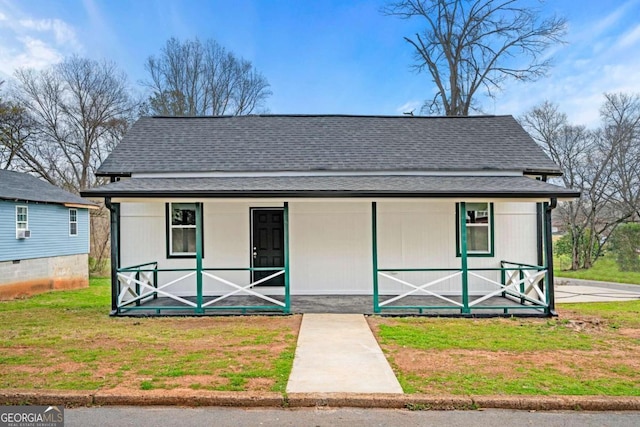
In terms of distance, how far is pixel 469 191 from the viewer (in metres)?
7.48

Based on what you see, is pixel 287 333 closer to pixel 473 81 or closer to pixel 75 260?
pixel 75 260

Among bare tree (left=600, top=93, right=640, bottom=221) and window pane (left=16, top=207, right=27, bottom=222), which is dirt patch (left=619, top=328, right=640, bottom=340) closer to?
bare tree (left=600, top=93, right=640, bottom=221)

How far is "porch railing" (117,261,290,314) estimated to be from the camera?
7688 mm

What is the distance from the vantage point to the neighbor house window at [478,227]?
9312 millimetres

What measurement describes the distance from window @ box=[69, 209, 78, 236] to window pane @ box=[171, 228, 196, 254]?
9844mm

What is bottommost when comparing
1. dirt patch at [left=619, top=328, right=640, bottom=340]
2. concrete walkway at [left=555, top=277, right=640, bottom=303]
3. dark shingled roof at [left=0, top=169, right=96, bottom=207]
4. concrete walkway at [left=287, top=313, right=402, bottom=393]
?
concrete walkway at [left=555, top=277, right=640, bottom=303]

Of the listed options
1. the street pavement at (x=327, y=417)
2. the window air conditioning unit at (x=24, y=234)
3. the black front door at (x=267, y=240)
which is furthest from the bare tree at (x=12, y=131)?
the street pavement at (x=327, y=417)

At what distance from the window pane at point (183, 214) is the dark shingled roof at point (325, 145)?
90cm

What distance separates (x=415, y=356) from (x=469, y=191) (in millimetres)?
3639

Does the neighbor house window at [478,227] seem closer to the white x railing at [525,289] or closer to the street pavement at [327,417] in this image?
the white x railing at [525,289]

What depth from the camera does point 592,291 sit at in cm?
1228

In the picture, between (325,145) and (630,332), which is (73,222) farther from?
(630,332)

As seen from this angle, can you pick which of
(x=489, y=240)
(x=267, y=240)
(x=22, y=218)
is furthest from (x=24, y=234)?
(x=489, y=240)

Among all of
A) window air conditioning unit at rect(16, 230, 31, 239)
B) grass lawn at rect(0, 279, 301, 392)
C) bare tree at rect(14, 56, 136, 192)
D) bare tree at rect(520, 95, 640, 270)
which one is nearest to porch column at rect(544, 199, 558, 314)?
grass lawn at rect(0, 279, 301, 392)
